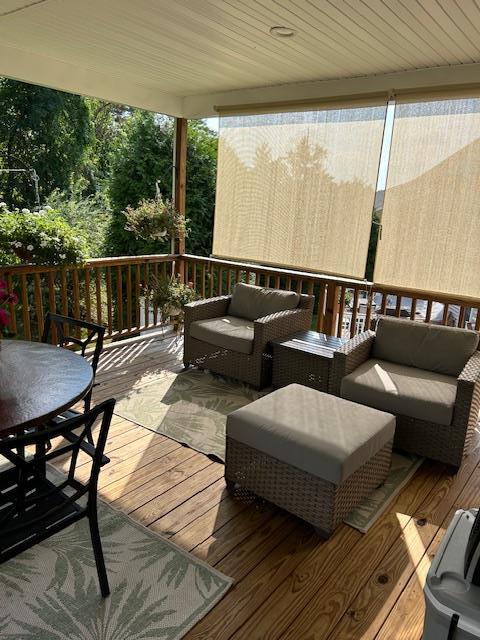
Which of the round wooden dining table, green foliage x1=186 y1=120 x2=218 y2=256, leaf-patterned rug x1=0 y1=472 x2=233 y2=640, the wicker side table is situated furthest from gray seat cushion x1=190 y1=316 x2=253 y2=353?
green foliage x1=186 y1=120 x2=218 y2=256

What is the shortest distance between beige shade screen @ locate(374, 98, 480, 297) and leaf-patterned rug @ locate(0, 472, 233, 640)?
304cm

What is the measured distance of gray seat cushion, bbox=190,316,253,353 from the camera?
3.90m

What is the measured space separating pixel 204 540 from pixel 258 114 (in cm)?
413

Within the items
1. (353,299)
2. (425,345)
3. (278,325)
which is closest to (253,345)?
(278,325)

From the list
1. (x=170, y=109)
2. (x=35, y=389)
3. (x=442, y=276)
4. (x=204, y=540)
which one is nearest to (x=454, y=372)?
(x=442, y=276)

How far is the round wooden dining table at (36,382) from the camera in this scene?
1.67m

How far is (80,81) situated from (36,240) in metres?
1.75

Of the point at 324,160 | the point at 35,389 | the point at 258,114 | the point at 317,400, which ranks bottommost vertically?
the point at 317,400

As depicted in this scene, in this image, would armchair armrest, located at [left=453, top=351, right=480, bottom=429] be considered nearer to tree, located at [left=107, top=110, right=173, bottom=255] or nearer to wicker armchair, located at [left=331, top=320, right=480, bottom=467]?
wicker armchair, located at [left=331, top=320, right=480, bottom=467]

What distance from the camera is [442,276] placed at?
12.9 feet

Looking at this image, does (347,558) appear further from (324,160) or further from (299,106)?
(299,106)

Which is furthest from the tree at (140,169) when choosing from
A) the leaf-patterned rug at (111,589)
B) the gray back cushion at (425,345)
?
the leaf-patterned rug at (111,589)

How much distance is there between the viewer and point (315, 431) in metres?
2.27

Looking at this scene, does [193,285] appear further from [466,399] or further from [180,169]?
[466,399]
